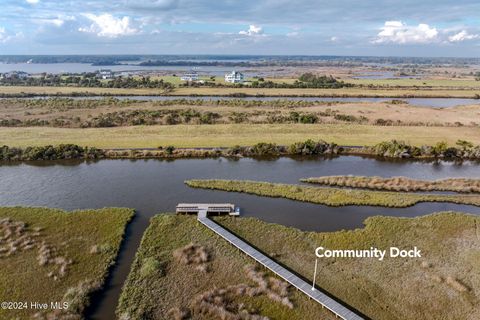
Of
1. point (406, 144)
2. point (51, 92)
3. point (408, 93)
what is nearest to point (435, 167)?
point (406, 144)

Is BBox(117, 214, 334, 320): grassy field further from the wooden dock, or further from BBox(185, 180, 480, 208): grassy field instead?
BBox(185, 180, 480, 208): grassy field

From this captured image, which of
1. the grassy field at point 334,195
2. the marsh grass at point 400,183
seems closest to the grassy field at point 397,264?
the grassy field at point 334,195

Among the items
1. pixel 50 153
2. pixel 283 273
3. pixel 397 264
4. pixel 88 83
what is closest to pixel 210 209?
pixel 283 273

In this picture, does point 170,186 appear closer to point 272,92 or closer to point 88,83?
point 272,92

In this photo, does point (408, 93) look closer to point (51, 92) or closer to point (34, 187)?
point (34, 187)

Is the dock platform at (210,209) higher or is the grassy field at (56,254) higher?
the dock platform at (210,209)

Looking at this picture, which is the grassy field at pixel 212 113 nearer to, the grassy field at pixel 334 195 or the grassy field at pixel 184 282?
the grassy field at pixel 334 195
